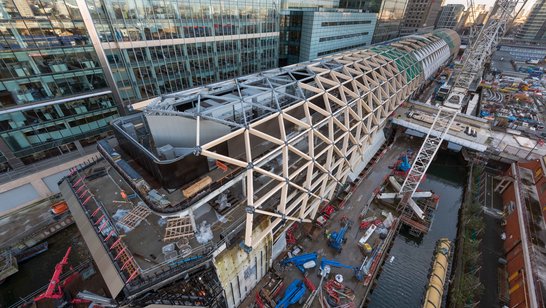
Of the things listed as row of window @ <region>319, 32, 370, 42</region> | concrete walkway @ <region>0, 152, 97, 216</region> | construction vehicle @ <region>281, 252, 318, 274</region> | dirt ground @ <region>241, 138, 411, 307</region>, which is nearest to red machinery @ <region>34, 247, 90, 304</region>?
concrete walkway @ <region>0, 152, 97, 216</region>

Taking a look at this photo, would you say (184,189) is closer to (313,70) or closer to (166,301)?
(166,301)

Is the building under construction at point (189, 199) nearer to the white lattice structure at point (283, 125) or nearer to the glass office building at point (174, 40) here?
the white lattice structure at point (283, 125)

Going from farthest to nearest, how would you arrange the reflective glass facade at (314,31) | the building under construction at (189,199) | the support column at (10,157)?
1. the reflective glass facade at (314,31)
2. the support column at (10,157)
3. the building under construction at (189,199)

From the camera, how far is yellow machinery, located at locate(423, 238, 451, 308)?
22.3 metres

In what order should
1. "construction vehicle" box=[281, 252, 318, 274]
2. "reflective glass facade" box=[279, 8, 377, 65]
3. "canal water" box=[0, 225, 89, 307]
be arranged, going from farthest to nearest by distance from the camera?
"reflective glass facade" box=[279, 8, 377, 65] < "construction vehicle" box=[281, 252, 318, 274] < "canal water" box=[0, 225, 89, 307]

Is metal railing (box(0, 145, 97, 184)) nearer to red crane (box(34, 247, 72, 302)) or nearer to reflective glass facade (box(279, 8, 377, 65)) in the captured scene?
red crane (box(34, 247, 72, 302))

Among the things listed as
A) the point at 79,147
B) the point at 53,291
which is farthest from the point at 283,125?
the point at 79,147

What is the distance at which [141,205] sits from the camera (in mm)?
22125

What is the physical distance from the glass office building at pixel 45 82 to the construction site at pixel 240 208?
989 centimetres

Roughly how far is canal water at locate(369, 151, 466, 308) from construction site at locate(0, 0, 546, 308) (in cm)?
88

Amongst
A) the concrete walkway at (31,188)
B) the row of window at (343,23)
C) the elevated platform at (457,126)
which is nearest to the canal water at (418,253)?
the elevated platform at (457,126)

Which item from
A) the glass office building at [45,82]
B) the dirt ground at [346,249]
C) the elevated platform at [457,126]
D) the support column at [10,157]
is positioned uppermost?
the glass office building at [45,82]

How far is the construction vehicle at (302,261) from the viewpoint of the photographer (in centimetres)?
2491

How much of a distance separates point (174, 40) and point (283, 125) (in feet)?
89.7
